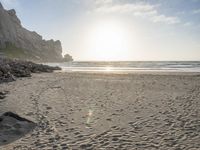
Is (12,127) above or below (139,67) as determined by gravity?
below

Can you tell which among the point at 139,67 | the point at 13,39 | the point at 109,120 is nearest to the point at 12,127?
the point at 109,120

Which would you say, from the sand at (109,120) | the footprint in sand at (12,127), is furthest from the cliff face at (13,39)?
the footprint in sand at (12,127)

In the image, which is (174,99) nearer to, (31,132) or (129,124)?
(129,124)

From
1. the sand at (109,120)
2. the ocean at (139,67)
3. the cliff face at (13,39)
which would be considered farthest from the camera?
the cliff face at (13,39)

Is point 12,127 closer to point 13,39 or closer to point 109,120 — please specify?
point 109,120

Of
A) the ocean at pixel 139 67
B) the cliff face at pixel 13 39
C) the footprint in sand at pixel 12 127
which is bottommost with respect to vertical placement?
the footprint in sand at pixel 12 127

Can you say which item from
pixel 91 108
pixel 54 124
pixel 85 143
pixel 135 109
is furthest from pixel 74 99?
pixel 85 143


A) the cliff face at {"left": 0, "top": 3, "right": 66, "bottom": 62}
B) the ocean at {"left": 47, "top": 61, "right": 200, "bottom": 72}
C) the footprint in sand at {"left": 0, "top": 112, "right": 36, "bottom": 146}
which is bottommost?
the footprint in sand at {"left": 0, "top": 112, "right": 36, "bottom": 146}

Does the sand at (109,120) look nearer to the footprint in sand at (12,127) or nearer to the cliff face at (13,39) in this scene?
the footprint in sand at (12,127)

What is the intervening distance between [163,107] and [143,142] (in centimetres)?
608

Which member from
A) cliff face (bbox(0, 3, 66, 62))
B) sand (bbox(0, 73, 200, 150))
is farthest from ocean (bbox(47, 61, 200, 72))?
cliff face (bbox(0, 3, 66, 62))

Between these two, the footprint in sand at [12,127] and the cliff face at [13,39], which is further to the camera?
the cliff face at [13,39]

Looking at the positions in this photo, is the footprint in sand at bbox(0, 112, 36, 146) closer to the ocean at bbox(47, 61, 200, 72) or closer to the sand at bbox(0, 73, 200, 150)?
the sand at bbox(0, 73, 200, 150)

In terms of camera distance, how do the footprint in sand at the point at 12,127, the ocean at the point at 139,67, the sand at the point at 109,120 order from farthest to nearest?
1. the ocean at the point at 139,67
2. the footprint in sand at the point at 12,127
3. the sand at the point at 109,120
